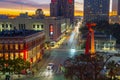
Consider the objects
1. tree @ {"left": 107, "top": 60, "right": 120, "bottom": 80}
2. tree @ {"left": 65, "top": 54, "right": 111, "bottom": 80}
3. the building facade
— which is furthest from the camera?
the building facade

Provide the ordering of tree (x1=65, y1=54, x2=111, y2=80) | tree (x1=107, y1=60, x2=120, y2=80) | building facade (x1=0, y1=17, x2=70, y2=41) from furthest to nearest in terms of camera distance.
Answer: building facade (x1=0, y1=17, x2=70, y2=41)
tree (x1=107, y1=60, x2=120, y2=80)
tree (x1=65, y1=54, x2=111, y2=80)

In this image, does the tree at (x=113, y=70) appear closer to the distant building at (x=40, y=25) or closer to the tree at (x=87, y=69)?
the tree at (x=87, y=69)

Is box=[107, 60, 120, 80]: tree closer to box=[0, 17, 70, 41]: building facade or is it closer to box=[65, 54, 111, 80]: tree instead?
box=[65, 54, 111, 80]: tree

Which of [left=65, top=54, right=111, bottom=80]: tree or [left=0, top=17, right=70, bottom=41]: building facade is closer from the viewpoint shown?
[left=65, top=54, right=111, bottom=80]: tree

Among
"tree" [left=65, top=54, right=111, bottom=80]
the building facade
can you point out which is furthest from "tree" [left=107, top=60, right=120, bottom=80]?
the building facade

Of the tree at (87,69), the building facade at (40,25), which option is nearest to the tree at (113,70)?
the tree at (87,69)

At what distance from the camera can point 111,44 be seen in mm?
85188

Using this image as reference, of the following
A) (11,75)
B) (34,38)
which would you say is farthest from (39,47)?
(11,75)

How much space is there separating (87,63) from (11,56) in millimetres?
20632

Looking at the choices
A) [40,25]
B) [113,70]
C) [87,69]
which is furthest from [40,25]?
[87,69]

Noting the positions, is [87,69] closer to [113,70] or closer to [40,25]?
[113,70]

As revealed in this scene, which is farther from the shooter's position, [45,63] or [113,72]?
[45,63]

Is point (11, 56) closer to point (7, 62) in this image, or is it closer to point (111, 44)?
point (7, 62)

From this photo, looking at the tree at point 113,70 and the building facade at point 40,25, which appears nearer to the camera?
the tree at point 113,70
